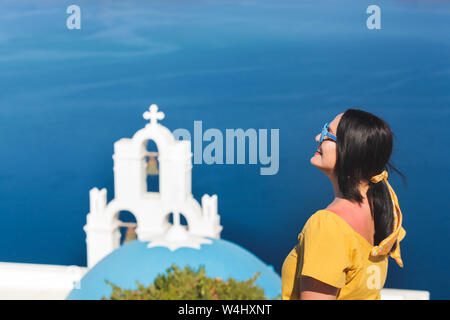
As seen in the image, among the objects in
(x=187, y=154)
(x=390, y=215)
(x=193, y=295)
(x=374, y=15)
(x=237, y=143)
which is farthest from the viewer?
(x=374, y=15)

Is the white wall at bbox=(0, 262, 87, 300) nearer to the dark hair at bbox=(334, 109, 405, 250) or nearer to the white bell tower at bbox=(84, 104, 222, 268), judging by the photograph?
the white bell tower at bbox=(84, 104, 222, 268)

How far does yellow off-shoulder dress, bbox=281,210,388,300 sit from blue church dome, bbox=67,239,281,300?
2414 mm

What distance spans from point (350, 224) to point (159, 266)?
2.80m

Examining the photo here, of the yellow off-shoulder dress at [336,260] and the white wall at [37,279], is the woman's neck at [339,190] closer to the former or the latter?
the yellow off-shoulder dress at [336,260]

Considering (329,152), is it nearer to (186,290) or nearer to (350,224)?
(350,224)

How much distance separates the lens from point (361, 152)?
6.05 ft

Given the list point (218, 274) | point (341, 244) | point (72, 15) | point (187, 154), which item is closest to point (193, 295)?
point (341, 244)

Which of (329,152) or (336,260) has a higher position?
(329,152)

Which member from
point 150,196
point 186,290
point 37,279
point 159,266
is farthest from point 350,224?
point 37,279

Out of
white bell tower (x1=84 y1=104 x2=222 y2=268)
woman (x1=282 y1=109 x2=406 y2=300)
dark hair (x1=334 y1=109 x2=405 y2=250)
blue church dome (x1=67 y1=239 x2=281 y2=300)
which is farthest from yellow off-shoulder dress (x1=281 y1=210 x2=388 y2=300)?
white bell tower (x1=84 y1=104 x2=222 y2=268)

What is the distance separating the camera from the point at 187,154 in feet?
21.4

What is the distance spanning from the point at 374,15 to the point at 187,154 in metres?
4.40
